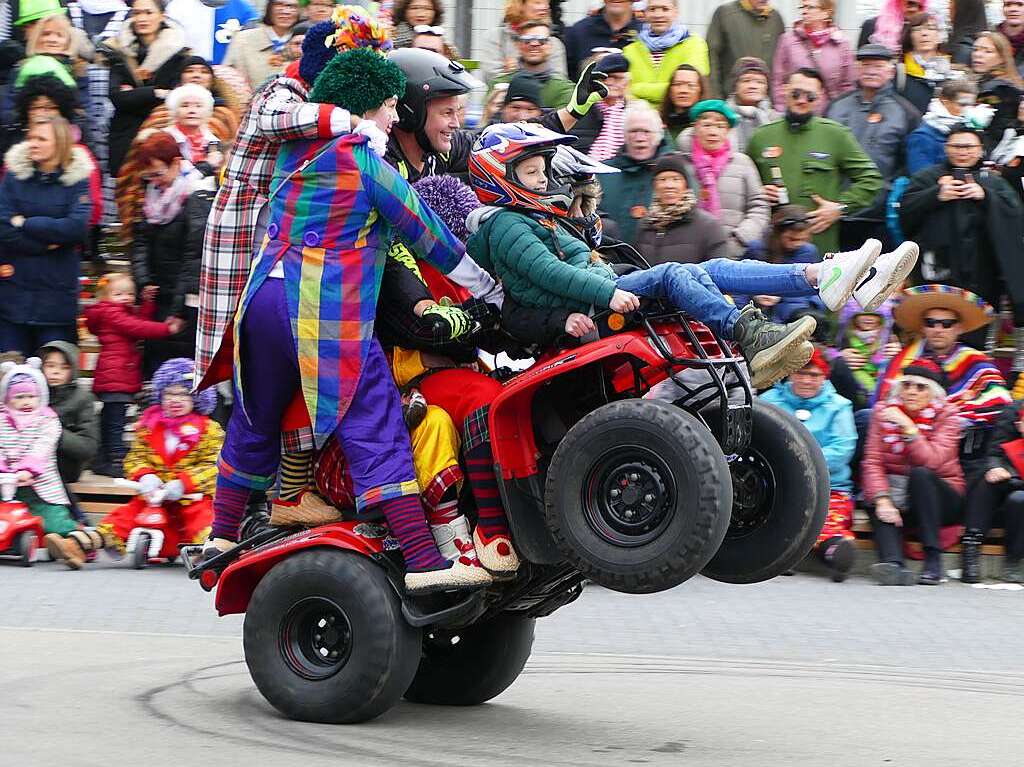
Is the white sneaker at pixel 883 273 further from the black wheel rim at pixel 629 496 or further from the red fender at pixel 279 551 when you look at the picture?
the red fender at pixel 279 551

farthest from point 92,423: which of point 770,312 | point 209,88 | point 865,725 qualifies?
point 865,725

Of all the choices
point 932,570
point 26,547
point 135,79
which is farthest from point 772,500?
point 135,79

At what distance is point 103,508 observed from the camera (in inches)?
438

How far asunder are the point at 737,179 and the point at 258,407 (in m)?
5.16

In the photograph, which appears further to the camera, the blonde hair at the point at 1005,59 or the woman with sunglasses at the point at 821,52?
the woman with sunglasses at the point at 821,52

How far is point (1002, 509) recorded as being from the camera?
10.5 m

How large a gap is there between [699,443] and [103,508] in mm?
6180

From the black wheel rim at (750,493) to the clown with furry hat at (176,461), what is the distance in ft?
16.1

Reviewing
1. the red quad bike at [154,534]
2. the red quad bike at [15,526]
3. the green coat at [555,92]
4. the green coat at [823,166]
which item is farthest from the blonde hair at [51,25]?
the green coat at [823,166]

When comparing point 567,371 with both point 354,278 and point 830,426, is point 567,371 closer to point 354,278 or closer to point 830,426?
point 354,278

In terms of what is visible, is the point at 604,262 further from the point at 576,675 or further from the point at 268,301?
the point at 576,675

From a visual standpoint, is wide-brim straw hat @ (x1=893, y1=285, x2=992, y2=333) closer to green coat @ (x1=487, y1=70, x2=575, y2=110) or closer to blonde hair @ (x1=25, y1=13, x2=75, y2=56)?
green coat @ (x1=487, y1=70, x2=575, y2=110)

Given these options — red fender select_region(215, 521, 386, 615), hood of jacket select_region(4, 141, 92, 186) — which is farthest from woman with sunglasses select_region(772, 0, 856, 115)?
red fender select_region(215, 521, 386, 615)

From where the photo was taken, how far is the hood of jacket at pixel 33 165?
11336 millimetres
